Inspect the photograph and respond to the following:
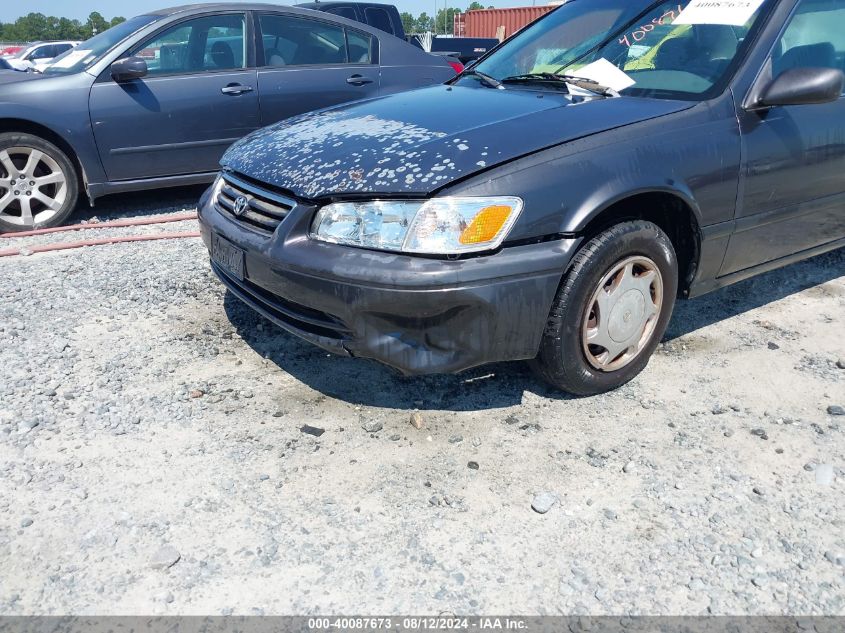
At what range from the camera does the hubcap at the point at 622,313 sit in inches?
113

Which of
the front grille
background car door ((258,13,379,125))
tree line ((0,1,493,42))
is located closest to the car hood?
the front grille

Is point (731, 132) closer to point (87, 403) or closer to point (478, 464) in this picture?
point (478, 464)

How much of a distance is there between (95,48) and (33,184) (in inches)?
46.9

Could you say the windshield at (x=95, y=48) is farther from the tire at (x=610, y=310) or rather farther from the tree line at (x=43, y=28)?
the tree line at (x=43, y=28)

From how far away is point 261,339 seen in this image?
3535mm

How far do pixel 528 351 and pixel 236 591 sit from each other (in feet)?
4.23

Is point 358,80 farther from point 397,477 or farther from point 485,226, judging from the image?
point 397,477

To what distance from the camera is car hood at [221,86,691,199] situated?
8.52 feet

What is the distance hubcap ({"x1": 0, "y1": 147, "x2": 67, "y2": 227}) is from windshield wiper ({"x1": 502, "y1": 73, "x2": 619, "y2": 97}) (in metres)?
3.43

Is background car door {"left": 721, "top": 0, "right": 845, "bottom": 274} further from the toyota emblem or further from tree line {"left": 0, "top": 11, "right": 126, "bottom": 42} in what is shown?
tree line {"left": 0, "top": 11, "right": 126, "bottom": 42}

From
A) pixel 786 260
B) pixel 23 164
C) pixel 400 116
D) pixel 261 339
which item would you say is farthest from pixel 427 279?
pixel 23 164

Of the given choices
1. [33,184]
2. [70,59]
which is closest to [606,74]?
[33,184]

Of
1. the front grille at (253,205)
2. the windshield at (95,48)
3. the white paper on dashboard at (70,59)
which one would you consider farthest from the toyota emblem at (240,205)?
the white paper on dashboard at (70,59)

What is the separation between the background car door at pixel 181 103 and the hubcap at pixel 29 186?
0.37m
